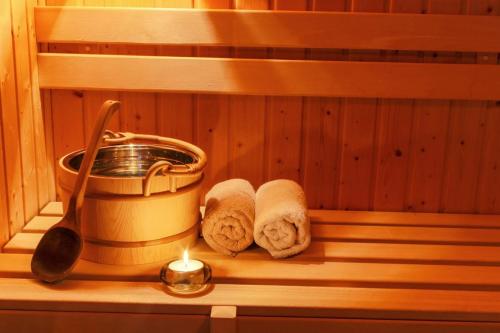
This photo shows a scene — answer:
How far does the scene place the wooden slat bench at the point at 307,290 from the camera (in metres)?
1.23

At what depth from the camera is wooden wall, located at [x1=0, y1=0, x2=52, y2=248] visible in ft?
4.79

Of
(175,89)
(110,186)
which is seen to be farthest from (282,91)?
(110,186)

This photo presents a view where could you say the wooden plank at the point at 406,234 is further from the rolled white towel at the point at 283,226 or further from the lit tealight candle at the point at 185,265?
the lit tealight candle at the point at 185,265

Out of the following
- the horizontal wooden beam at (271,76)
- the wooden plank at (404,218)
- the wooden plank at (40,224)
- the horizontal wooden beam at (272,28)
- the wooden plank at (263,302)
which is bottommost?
the wooden plank at (263,302)

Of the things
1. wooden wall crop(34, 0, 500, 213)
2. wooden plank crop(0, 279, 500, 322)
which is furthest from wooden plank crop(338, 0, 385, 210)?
wooden plank crop(0, 279, 500, 322)

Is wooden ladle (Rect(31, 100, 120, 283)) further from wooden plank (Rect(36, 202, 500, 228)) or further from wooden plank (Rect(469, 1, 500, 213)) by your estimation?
wooden plank (Rect(469, 1, 500, 213))

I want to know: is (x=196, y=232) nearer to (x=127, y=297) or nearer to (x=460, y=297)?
(x=127, y=297)

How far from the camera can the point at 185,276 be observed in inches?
49.9

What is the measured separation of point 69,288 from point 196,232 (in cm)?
37

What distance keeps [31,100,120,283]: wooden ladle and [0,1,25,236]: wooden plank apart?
0.26 metres

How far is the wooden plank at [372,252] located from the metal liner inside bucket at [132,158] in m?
0.26

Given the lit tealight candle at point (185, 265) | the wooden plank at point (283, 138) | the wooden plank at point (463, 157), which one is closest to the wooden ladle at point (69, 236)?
the lit tealight candle at point (185, 265)

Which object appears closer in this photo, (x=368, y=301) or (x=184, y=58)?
(x=368, y=301)

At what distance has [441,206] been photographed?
6.05 ft
